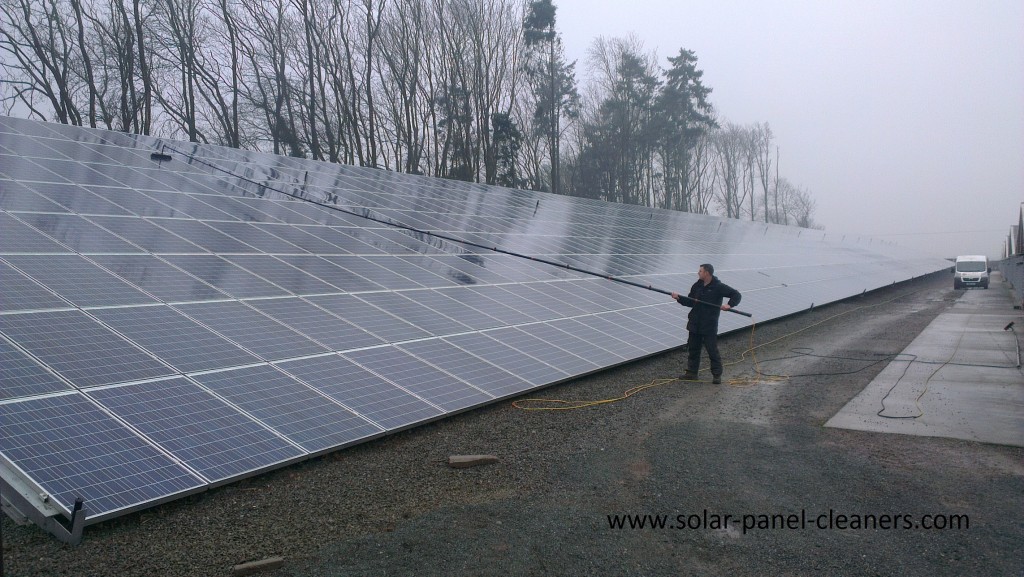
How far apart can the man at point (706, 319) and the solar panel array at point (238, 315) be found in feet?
3.77

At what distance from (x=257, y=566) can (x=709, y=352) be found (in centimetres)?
898

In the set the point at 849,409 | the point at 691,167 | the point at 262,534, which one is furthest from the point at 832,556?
the point at 691,167

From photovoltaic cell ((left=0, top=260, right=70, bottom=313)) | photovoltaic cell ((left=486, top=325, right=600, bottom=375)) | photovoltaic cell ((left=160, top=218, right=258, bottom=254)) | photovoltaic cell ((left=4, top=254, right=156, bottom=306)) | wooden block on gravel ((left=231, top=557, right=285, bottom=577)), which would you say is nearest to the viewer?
wooden block on gravel ((left=231, top=557, right=285, bottom=577))

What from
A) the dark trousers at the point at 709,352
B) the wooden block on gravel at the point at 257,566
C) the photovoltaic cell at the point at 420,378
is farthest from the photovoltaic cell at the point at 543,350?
the wooden block on gravel at the point at 257,566

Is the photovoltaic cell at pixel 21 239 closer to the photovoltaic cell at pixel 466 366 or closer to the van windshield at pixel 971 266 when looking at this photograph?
the photovoltaic cell at pixel 466 366

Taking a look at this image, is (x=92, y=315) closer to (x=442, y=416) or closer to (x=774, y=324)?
(x=442, y=416)

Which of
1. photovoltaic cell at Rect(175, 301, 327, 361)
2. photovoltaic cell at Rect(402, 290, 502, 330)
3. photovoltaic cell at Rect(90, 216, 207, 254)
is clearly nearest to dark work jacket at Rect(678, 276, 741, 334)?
photovoltaic cell at Rect(402, 290, 502, 330)

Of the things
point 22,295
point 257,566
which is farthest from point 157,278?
point 257,566

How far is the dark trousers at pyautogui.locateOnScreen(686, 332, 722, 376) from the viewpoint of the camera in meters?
12.0

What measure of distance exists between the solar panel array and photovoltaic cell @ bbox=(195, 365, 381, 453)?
1.0 inches

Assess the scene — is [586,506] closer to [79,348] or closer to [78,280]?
[79,348]

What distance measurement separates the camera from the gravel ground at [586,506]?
5.10 meters

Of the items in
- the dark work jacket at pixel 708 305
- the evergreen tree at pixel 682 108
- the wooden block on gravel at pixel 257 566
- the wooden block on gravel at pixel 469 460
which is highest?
the evergreen tree at pixel 682 108

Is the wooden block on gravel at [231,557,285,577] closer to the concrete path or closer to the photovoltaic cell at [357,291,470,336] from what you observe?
the photovoltaic cell at [357,291,470,336]
